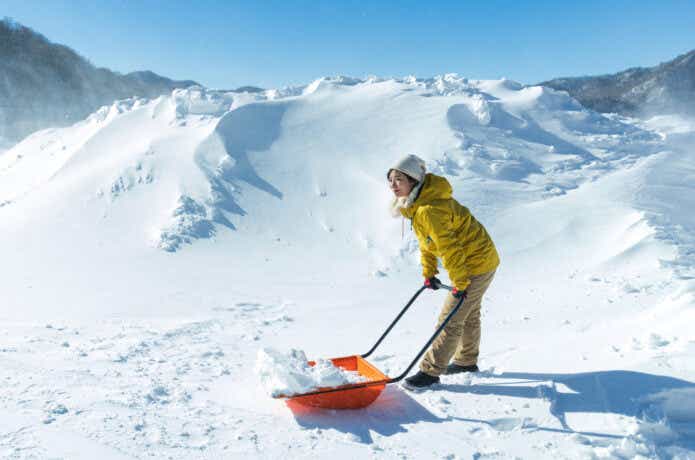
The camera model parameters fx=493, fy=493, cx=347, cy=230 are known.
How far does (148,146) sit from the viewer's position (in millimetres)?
9711

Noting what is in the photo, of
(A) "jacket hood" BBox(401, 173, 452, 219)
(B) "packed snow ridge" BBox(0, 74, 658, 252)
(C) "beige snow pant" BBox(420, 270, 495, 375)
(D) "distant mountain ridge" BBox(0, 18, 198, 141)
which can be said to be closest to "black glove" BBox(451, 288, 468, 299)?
(C) "beige snow pant" BBox(420, 270, 495, 375)

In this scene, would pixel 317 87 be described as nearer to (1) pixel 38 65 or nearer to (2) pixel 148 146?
(2) pixel 148 146

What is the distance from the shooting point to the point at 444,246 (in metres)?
2.88

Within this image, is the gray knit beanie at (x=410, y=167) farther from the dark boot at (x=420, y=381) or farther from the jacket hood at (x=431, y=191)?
the dark boot at (x=420, y=381)

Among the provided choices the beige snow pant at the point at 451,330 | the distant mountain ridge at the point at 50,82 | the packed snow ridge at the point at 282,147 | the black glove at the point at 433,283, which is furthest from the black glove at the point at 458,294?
the distant mountain ridge at the point at 50,82

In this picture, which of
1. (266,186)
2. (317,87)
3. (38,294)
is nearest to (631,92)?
(317,87)

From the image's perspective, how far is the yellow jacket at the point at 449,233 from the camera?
286 centimetres

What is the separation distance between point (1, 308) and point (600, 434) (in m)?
5.48

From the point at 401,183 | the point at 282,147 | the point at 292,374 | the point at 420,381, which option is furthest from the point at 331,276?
the point at 282,147

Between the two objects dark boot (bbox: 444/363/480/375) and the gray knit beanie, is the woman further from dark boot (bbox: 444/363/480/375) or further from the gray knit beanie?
dark boot (bbox: 444/363/480/375)

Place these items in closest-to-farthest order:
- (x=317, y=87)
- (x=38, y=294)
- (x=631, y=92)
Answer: (x=38, y=294) < (x=317, y=87) < (x=631, y=92)

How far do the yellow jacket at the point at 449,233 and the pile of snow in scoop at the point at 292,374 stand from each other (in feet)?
2.97

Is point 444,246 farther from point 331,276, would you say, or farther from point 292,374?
point 331,276

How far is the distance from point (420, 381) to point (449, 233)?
94 cm
